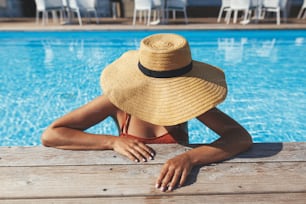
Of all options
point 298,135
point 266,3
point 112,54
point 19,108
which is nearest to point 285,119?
point 298,135

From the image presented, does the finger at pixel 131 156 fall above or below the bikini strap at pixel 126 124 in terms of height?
below

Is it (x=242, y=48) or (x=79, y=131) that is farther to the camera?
(x=242, y=48)

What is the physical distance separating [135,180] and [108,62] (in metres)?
6.10

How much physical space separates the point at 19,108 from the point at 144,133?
3.81 metres

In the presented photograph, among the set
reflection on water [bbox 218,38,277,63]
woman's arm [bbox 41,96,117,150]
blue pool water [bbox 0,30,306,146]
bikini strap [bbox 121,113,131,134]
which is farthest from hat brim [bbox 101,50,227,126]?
reflection on water [bbox 218,38,277,63]

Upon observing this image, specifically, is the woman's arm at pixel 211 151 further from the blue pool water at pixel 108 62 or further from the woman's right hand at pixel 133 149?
the blue pool water at pixel 108 62

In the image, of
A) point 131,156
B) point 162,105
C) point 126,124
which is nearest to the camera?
point 162,105

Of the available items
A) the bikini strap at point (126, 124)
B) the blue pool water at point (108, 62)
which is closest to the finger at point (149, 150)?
the bikini strap at point (126, 124)

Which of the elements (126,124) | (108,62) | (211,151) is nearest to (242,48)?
(108,62)

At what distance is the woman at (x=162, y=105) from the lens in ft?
4.25

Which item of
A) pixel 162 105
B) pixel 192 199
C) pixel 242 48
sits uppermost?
pixel 162 105

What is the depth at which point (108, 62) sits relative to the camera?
7.18 metres

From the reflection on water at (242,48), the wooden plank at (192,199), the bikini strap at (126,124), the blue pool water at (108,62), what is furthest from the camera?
the reflection on water at (242,48)

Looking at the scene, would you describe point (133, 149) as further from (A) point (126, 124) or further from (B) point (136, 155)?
(A) point (126, 124)
